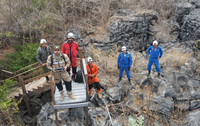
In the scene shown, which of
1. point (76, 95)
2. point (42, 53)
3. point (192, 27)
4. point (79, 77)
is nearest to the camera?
point (76, 95)

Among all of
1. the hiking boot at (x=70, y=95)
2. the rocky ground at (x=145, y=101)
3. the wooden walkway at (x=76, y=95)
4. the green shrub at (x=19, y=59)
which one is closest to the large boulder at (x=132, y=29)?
the rocky ground at (x=145, y=101)

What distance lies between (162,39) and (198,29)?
2.63 m

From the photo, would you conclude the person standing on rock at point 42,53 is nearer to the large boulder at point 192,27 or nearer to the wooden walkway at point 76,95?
the wooden walkway at point 76,95

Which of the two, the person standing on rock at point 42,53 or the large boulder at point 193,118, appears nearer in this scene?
the large boulder at point 193,118

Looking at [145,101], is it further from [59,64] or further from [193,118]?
[59,64]

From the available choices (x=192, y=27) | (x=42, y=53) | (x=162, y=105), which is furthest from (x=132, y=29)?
(x=42, y=53)

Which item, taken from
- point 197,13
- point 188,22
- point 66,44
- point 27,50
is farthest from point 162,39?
point 27,50

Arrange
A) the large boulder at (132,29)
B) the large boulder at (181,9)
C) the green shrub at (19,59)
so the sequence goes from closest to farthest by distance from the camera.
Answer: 1. the green shrub at (19,59)
2. the large boulder at (132,29)
3. the large boulder at (181,9)

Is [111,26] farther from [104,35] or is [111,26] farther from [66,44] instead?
[66,44]

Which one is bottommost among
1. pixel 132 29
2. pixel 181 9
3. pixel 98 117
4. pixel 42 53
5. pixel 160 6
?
pixel 98 117

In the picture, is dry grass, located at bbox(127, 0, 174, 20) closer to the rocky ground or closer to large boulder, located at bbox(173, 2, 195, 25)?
large boulder, located at bbox(173, 2, 195, 25)

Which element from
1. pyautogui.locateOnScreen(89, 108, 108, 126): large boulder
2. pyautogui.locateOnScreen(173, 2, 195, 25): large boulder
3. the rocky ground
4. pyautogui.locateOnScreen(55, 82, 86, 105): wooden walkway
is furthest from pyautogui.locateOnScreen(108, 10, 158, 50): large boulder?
pyautogui.locateOnScreen(89, 108, 108, 126): large boulder

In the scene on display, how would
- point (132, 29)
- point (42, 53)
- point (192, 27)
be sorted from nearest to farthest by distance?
1. point (42, 53)
2. point (192, 27)
3. point (132, 29)

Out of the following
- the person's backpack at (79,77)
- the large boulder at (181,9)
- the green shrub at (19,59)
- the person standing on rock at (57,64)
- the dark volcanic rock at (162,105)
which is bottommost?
the dark volcanic rock at (162,105)
